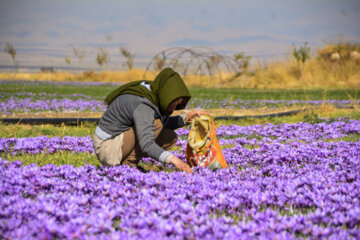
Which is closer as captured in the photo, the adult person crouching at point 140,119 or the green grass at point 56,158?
the adult person crouching at point 140,119

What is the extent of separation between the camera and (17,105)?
40.8 ft

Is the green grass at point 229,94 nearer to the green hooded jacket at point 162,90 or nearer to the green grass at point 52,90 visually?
the green grass at point 52,90

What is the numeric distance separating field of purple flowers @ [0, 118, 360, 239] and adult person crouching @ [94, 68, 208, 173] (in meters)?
0.27

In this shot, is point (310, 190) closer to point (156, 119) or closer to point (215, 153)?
point (215, 153)

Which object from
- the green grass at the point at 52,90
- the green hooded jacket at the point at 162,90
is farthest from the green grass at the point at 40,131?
the green grass at the point at 52,90

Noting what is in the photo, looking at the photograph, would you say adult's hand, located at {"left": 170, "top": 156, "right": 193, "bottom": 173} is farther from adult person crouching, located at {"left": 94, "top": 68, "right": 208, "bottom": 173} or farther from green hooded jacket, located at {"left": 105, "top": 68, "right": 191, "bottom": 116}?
green hooded jacket, located at {"left": 105, "top": 68, "right": 191, "bottom": 116}

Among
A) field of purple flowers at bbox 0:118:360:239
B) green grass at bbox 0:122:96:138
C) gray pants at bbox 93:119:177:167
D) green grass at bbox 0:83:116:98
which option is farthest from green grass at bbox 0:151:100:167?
Answer: green grass at bbox 0:83:116:98

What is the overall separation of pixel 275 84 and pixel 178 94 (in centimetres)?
3075

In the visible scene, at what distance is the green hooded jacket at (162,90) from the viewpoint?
403 cm

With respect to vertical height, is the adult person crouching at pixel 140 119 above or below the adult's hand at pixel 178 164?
above

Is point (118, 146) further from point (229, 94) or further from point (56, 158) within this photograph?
point (229, 94)

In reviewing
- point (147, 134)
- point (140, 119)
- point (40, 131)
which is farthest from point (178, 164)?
point (40, 131)

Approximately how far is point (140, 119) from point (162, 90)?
0.42m

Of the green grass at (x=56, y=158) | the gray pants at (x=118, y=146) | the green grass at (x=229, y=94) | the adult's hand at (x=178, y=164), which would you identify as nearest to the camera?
the adult's hand at (x=178, y=164)
